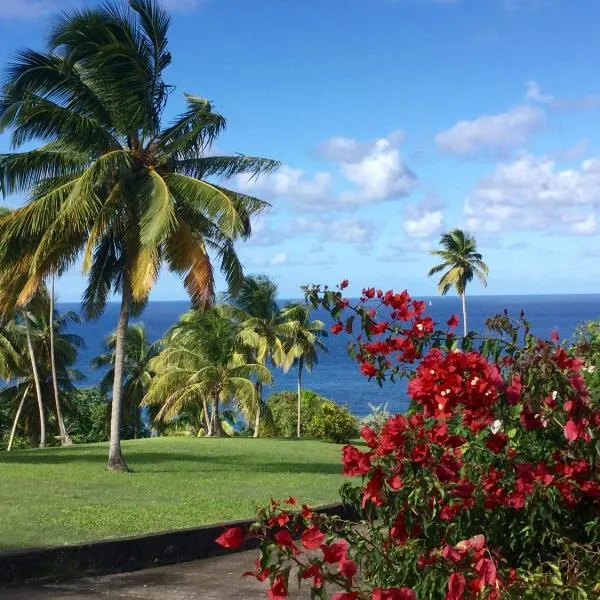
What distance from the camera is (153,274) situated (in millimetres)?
16141

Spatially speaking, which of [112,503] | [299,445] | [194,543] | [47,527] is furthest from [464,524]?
[299,445]

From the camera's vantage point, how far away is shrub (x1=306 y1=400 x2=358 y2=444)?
30.5 meters

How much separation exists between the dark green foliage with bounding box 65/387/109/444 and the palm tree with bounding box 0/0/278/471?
116 feet

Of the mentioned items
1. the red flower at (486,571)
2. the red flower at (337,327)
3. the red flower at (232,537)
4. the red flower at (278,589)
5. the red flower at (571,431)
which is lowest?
the red flower at (278,589)

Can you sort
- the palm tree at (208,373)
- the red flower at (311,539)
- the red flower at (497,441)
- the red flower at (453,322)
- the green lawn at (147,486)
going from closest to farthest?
the red flower at (311,539) → the red flower at (497,441) → the red flower at (453,322) → the green lawn at (147,486) → the palm tree at (208,373)

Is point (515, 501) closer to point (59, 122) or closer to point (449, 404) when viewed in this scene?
point (449, 404)

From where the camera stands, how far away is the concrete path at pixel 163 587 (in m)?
6.55

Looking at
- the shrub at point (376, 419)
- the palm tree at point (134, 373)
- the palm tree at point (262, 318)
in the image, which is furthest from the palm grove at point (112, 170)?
the palm tree at point (134, 373)

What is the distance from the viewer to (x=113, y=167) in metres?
16.0

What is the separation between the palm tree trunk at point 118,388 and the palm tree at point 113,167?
3 cm

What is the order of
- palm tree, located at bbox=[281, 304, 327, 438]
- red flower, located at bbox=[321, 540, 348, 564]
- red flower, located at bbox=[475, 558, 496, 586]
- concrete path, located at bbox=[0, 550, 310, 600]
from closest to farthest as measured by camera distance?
1. red flower, located at bbox=[475, 558, 496, 586]
2. red flower, located at bbox=[321, 540, 348, 564]
3. concrete path, located at bbox=[0, 550, 310, 600]
4. palm tree, located at bbox=[281, 304, 327, 438]

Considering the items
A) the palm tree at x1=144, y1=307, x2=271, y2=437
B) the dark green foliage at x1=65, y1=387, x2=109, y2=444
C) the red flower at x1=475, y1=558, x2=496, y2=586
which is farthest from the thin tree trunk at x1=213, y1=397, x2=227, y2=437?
the red flower at x1=475, y1=558, x2=496, y2=586

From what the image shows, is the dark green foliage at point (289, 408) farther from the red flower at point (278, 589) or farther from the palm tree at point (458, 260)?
Answer: the red flower at point (278, 589)

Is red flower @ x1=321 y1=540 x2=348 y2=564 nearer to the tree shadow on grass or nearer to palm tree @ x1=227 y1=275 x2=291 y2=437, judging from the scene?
the tree shadow on grass
